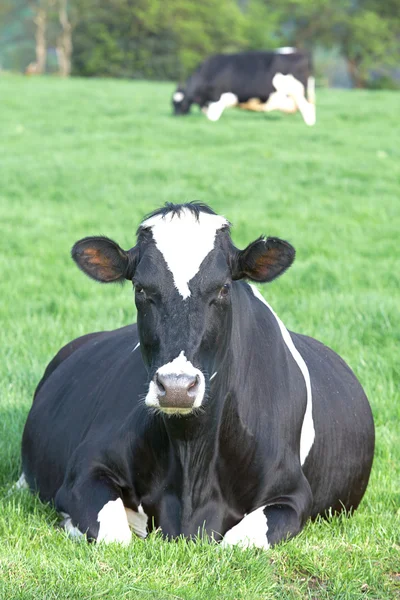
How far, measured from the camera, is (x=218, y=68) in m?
28.7

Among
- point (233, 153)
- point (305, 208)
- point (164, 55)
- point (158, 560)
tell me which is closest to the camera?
point (158, 560)

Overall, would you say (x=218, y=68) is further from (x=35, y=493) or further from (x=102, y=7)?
(x=102, y=7)

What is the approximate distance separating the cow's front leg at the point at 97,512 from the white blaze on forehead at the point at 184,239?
100 centimetres

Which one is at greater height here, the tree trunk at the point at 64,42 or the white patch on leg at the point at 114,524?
the tree trunk at the point at 64,42

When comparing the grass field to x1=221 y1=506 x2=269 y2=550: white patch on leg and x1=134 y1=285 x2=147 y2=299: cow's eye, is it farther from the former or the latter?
x1=134 y1=285 x2=147 y2=299: cow's eye

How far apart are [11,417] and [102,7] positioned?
7381cm

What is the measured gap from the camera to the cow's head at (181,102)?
26239 mm

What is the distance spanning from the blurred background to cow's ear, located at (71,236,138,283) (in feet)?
224

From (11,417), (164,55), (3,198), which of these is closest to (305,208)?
(3,198)

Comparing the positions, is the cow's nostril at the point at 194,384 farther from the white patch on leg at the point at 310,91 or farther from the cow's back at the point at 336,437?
the white patch on leg at the point at 310,91

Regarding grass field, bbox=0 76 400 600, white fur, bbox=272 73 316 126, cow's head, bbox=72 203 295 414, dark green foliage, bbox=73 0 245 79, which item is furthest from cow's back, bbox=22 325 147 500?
dark green foliage, bbox=73 0 245 79

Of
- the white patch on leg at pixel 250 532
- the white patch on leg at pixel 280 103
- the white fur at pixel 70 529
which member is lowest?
the white fur at pixel 70 529

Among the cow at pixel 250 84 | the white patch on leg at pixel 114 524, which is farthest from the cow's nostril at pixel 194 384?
the cow at pixel 250 84

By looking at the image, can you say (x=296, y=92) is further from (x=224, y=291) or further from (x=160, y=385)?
(x=160, y=385)
